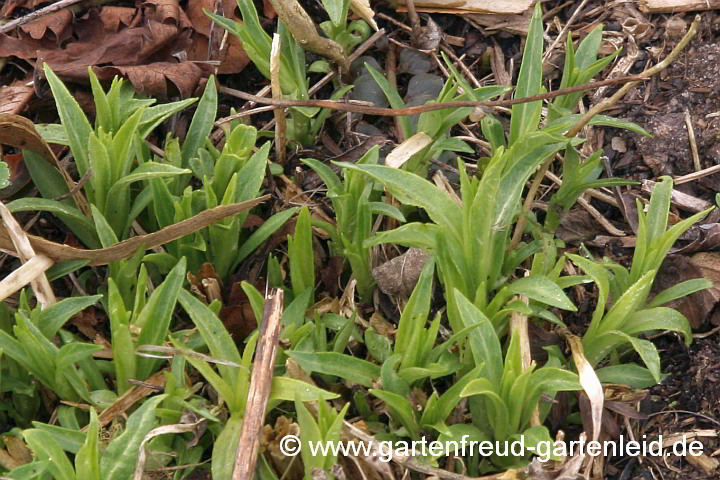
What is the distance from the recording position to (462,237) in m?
1.92

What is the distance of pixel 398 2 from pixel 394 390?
1417 millimetres

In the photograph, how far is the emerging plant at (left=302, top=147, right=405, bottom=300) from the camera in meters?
2.08

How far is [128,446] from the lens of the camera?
66.4 inches

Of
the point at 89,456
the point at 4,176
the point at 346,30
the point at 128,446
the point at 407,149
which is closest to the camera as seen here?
the point at 89,456

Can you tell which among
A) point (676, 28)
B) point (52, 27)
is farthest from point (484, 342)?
point (52, 27)

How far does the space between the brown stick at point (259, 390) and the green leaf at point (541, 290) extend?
1.76 feet

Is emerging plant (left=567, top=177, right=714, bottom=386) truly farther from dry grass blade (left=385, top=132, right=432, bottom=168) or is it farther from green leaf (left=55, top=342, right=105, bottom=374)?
green leaf (left=55, top=342, right=105, bottom=374)

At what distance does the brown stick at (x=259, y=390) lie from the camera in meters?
1.67

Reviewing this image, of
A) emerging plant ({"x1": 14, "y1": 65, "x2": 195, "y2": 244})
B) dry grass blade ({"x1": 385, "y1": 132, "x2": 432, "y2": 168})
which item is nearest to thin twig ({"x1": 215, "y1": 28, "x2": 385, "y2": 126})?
emerging plant ({"x1": 14, "y1": 65, "x2": 195, "y2": 244})

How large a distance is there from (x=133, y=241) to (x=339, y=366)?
0.59m

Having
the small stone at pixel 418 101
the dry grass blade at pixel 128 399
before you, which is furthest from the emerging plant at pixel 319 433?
the small stone at pixel 418 101

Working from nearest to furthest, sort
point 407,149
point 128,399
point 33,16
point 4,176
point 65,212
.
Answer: point 128,399, point 4,176, point 65,212, point 407,149, point 33,16

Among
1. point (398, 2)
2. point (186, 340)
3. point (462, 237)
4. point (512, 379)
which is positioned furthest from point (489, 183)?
point (398, 2)

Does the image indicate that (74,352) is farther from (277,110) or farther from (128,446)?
(277,110)
